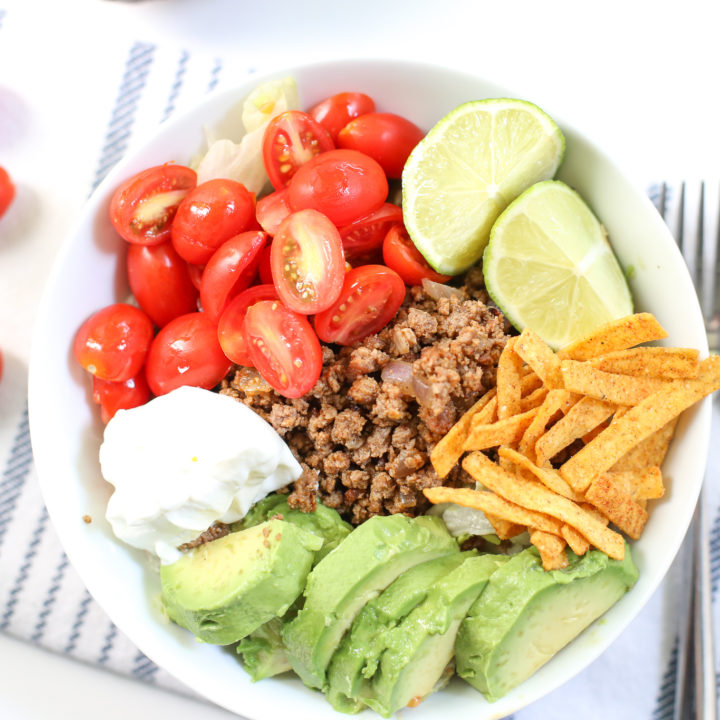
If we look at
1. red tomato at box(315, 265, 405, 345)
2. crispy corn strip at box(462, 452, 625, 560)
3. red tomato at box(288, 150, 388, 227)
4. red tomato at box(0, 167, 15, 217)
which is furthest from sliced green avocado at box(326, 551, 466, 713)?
red tomato at box(0, 167, 15, 217)

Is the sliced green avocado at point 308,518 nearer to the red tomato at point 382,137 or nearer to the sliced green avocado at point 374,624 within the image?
the sliced green avocado at point 374,624

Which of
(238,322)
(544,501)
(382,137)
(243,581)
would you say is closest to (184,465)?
(243,581)

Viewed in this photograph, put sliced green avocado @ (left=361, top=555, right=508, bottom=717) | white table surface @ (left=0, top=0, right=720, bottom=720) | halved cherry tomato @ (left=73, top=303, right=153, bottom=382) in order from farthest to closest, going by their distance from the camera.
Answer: white table surface @ (left=0, top=0, right=720, bottom=720)
halved cherry tomato @ (left=73, top=303, right=153, bottom=382)
sliced green avocado @ (left=361, top=555, right=508, bottom=717)

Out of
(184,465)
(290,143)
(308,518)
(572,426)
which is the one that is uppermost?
(290,143)

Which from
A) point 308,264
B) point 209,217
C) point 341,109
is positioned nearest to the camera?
point 308,264

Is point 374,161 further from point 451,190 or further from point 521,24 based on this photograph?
point 521,24

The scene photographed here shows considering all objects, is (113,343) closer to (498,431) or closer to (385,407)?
(385,407)

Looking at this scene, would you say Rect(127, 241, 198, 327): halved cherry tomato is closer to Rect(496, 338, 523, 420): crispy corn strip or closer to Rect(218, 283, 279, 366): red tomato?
Rect(218, 283, 279, 366): red tomato
